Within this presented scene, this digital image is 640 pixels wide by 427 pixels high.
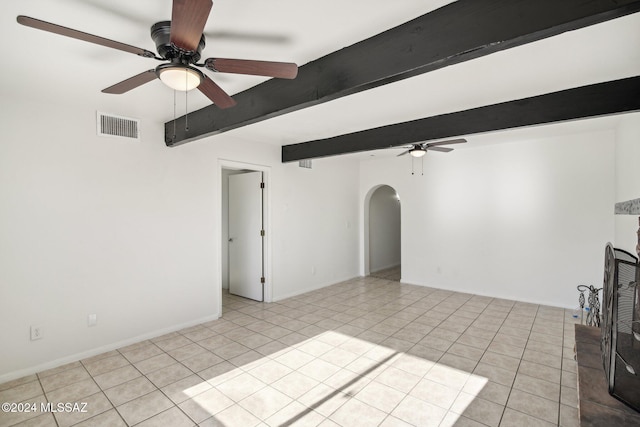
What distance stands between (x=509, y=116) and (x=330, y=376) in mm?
3007

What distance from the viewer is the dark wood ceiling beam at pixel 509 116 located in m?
2.52

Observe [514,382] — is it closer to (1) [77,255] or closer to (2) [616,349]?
(2) [616,349]

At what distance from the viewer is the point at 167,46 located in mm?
1743

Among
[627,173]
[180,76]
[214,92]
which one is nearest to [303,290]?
[214,92]

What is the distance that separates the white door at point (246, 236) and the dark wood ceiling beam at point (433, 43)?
277 cm

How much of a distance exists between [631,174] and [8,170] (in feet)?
19.9

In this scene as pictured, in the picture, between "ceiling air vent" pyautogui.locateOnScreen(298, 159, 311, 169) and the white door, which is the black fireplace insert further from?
"ceiling air vent" pyautogui.locateOnScreen(298, 159, 311, 169)

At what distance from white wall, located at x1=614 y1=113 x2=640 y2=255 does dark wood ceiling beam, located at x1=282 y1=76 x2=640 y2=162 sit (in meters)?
0.76

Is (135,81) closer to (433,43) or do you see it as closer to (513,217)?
(433,43)

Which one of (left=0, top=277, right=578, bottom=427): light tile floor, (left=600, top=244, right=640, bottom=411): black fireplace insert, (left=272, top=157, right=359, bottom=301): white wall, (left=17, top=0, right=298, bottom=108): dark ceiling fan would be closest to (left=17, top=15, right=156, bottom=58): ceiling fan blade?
(left=17, top=0, right=298, bottom=108): dark ceiling fan

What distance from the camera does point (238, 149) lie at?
15.0 feet

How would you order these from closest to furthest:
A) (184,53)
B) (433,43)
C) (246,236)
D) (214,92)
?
1. (433,43)
2. (184,53)
3. (214,92)
4. (246,236)

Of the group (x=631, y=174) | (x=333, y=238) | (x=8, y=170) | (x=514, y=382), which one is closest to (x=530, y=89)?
(x=631, y=174)

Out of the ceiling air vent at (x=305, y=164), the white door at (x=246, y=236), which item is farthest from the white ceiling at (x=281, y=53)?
the ceiling air vent at (x=305, y=164)
